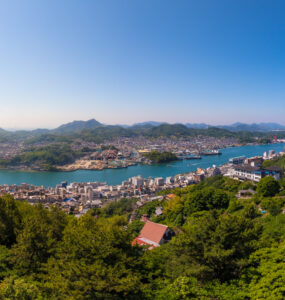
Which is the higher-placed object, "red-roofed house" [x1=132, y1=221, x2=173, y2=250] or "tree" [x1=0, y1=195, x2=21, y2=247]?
"tree" [x1=0, y1=195, x2=21, y2=247]

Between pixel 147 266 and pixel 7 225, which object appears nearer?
pixel 147 266

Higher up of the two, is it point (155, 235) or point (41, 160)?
point (155, 235)

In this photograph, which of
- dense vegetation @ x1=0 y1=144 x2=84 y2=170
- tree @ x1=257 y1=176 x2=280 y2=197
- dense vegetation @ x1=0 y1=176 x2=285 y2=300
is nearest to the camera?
dense vegetation @ x1=0 y1=176 x2=285 y2=300

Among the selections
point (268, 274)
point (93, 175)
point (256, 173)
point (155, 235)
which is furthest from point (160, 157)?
point (268, 274)

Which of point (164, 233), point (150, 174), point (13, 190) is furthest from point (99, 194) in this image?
point (164, 233)

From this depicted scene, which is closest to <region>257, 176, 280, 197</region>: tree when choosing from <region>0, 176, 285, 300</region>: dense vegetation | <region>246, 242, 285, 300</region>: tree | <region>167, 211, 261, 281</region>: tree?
<region>0, 176, 285, 300</region>: dense vegetation

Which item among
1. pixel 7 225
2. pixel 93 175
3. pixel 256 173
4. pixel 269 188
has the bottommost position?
pixel 93 175

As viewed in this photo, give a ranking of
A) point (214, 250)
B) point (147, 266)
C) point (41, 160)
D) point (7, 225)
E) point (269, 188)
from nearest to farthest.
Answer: point (214, 250) → point (147, 266) → point (7, 225) → point (269, 188) → point (41, 160)

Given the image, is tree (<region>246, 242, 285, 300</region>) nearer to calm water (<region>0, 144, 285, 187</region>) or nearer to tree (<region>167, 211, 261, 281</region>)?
tree (<region>167, 211, 261, 281</region>)

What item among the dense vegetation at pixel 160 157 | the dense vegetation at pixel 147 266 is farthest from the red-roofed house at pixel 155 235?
the dense vegetation at pixel 160 157

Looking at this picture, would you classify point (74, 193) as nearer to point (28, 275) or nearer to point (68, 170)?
point (68, 170)

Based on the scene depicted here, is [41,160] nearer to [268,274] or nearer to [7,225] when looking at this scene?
[7,225]
